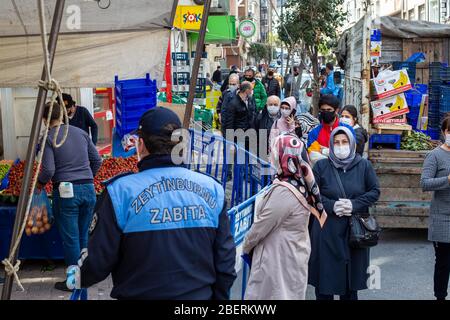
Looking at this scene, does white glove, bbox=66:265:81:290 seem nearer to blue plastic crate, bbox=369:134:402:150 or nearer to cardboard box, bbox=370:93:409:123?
blue plastic crate, bbox=369:134:402:150

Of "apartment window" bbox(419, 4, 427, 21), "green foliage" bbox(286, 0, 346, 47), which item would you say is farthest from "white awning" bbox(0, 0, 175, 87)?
"apartment window" bbox(419, 4, 427, 21)

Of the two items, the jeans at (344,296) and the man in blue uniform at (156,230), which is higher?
the man in blue uniform at (156,230)

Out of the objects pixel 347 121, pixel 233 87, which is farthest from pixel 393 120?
pixel 233 87

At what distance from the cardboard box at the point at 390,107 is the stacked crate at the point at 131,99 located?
3.39m

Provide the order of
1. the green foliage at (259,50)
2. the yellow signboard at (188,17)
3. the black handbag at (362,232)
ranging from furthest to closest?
the green foliage at (259,50), the yellow signboard at (188,17), the black handbag at (362,232)

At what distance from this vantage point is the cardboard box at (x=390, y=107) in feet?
29.5

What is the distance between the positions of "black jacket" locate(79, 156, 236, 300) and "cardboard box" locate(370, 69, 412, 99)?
621 centimetres

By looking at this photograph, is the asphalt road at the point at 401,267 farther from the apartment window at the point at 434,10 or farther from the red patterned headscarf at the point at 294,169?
the apartment window at the point at 434,10

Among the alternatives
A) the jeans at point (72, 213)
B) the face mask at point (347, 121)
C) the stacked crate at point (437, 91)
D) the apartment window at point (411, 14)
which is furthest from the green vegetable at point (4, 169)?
the apartment window at point (411, 14)

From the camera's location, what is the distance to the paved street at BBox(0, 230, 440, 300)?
6777 millimetres

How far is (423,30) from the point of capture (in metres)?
11.0

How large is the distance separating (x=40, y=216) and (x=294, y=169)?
3245mm
